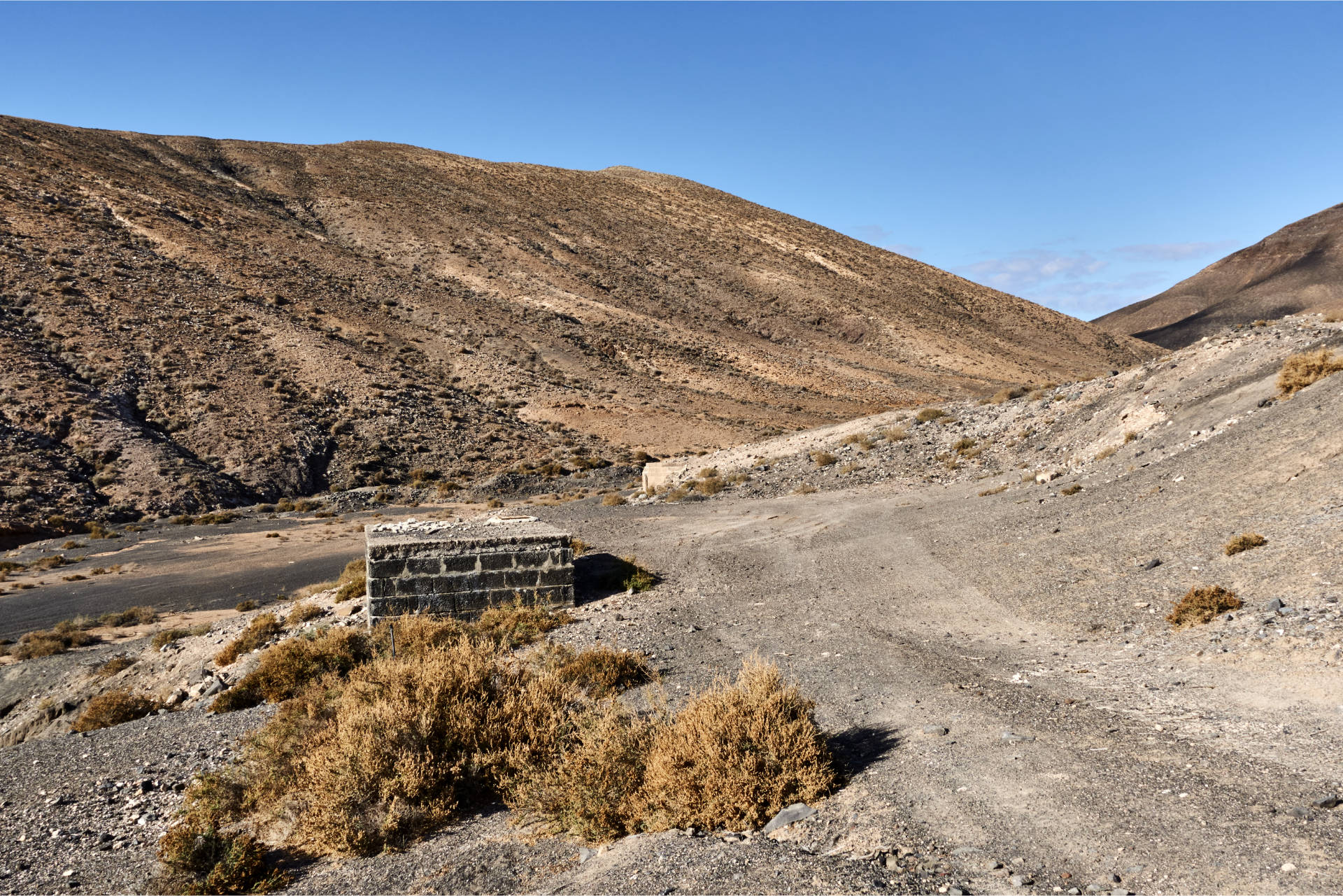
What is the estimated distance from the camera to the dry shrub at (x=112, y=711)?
11.9 metres

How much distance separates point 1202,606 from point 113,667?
16741mm

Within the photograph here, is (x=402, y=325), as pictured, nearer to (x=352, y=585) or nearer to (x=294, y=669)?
(x=352, y=585)

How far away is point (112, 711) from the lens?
1203 centimetres

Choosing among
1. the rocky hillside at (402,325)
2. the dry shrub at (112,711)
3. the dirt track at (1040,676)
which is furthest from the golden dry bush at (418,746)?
the rocky hillside at (402,325)

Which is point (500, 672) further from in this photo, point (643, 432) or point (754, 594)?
point (643, 432)

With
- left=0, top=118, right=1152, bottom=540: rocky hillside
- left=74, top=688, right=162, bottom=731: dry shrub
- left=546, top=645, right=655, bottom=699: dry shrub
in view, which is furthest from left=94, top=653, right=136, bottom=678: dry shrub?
left=0, top=118, right=1152, bottom=540: rocky hillside

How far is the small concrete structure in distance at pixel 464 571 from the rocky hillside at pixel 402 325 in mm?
25262

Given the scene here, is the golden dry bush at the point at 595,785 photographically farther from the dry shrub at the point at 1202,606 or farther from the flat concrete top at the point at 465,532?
the dry shrub at the point at 1202,606

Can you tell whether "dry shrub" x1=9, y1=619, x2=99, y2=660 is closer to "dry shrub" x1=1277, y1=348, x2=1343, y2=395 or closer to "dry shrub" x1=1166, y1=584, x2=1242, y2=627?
"dry shrub" x1=1166, y1=584, x2=1242, y2=627

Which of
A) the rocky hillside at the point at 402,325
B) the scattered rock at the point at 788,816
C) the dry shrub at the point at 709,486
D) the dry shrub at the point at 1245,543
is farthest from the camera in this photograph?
the rocky hillside at the point at 402,325

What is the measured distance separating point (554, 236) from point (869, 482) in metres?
58.1

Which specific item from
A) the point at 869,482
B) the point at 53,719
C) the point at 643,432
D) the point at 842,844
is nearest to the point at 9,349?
the point at 643,432

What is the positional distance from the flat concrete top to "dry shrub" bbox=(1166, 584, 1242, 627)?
855cm

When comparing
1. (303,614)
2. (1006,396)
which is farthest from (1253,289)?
(303,614)
